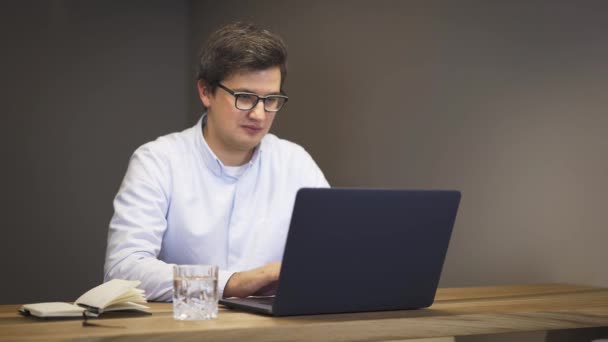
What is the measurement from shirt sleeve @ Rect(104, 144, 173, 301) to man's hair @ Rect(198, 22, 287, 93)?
29 centimetres

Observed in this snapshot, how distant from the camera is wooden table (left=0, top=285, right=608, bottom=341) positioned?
4.17 feet

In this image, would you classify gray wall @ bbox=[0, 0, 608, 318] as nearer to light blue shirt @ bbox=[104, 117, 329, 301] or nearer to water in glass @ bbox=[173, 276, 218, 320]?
light blue shirt @ bbox=[104, 117, 329, 301]

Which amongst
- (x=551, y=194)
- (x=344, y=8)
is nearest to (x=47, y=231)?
(x=344, y=8)

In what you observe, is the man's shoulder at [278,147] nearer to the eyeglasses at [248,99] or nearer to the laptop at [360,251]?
the eyeglasses at [248,99]

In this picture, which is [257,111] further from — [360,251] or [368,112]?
[368,112]

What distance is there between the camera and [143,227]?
2021 millimetres

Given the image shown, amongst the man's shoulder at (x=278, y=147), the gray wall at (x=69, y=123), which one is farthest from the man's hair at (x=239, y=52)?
the gray wall at (x=69, y=123)

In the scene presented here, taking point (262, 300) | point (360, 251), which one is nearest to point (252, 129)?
point (262, 300)

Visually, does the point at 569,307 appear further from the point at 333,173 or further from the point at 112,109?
the point at 112,109

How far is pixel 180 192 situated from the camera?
218cm

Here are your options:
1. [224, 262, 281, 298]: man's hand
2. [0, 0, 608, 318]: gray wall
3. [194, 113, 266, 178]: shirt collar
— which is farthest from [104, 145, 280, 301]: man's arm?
[0, 0, 608, 318]: gray wall

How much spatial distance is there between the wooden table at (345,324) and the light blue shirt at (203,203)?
413mm

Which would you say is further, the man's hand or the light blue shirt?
the light blue shirt

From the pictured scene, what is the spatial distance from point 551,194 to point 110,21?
299 centimetres
